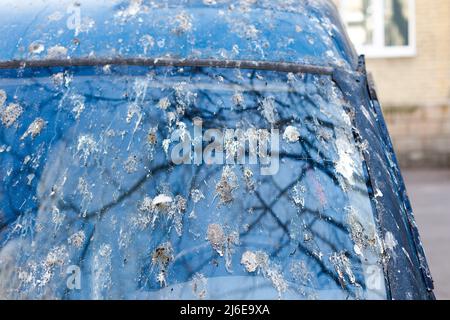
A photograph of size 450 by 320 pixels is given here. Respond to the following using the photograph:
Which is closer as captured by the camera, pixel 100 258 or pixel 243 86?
pixel 100 258

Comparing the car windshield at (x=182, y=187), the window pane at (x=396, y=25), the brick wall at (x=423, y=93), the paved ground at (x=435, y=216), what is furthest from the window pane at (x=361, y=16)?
the car windshield at (x=182, y=187)

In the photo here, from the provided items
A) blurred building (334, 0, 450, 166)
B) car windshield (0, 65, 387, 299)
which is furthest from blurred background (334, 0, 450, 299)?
car windshield (0, 65, 387, 299)

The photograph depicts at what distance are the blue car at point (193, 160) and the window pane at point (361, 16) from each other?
38.1 feet

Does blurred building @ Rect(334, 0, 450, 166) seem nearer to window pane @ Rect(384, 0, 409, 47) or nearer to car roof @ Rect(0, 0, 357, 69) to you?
window pane @ Rect(384, 0, 409, 47)

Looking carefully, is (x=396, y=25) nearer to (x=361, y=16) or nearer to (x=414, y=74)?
(x=361, y=16)

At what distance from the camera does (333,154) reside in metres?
2.32

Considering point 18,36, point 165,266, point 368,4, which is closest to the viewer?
point 165,266

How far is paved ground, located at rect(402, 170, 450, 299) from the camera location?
22.4ft

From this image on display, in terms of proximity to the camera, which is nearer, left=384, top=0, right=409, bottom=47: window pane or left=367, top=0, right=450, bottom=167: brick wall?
left=367, top=0, right=450, bottom=167: brick wall

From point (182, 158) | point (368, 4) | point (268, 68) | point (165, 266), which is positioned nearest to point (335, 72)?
point (268, 68)

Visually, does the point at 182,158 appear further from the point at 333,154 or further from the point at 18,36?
the point at 18,36

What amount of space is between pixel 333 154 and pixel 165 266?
0.62 meters

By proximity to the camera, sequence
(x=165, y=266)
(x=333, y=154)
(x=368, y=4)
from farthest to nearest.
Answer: (x=368, y=4) < (x=333, y=154) < (x=165, y=266)

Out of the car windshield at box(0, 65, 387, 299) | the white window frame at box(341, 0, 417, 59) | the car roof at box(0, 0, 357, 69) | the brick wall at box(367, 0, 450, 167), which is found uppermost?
the car roof at box(0, 0, 357, 69)
